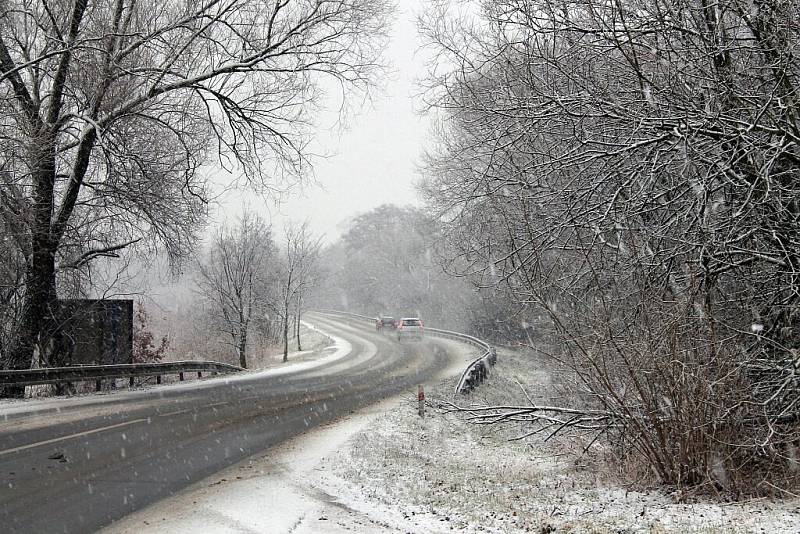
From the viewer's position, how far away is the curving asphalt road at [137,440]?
6.96 metres

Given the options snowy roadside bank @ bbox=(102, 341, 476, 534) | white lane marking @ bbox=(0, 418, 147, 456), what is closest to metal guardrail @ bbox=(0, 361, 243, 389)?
white lane marking @ bbox=(0, 418, 147, 456)

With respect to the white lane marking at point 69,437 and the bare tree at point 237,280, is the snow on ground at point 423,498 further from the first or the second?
the bare tree at point 237,280

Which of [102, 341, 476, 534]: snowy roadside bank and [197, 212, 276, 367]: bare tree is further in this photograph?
[197, 212, 276, 367]: bare tree

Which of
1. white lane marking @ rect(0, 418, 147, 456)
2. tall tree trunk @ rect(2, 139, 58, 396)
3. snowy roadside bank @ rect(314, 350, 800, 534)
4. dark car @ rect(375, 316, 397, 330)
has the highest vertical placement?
tall tree trunk @ rect(2, 139, 58, 396)

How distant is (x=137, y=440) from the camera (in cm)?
1050

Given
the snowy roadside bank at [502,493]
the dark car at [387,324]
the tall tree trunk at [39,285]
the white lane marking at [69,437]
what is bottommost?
the dark car at [387,324]

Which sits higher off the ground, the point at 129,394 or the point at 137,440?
the point at 137,440

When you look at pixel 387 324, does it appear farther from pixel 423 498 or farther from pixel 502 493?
pixel 423 498

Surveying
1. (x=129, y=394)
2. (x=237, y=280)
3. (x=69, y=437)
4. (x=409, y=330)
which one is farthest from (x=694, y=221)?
(x=409, y=330)

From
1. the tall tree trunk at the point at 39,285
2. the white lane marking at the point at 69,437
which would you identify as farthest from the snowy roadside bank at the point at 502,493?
the tall tree trunk at the point at 39,285

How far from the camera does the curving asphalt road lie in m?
6.96

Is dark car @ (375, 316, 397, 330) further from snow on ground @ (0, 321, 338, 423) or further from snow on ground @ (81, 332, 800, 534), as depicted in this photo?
snow on ground @ (81, 332, 800, 534)

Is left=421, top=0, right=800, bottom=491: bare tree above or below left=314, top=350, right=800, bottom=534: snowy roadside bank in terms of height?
above

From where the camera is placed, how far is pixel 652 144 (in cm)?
813
